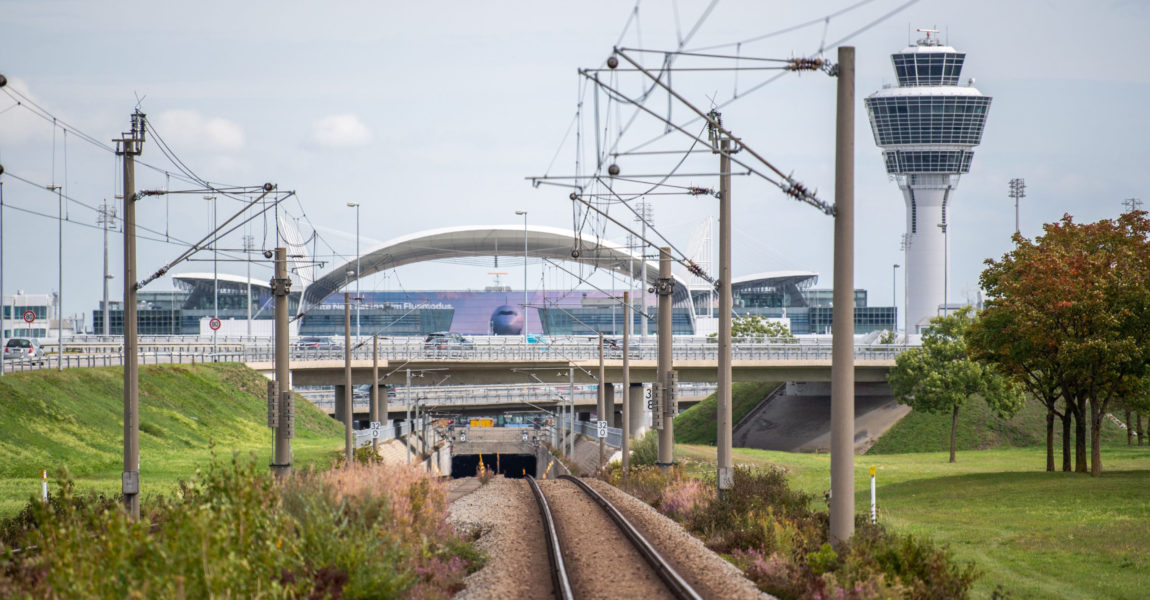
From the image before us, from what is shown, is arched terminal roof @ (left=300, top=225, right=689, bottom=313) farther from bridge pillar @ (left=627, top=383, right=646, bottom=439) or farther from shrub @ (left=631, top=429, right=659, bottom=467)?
shrub @ (left=631, top=429, right=659, bottom=467)

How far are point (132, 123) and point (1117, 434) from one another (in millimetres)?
63732

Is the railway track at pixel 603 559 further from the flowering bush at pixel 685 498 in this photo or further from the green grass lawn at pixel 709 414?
the green grass lawn at pixel 709 414

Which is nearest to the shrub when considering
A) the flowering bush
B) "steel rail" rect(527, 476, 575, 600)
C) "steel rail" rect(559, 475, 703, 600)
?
the flowering bush

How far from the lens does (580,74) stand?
826 inches

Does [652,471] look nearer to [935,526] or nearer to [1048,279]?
[935,526]

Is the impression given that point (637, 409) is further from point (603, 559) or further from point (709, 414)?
point (603, 559)

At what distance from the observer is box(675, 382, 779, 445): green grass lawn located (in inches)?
3529

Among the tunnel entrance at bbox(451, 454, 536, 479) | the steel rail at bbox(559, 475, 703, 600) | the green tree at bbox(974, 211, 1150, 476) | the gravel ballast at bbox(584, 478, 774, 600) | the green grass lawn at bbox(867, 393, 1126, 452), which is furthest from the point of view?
the tunnel entrance at bbox(451, 454, 536, 479)

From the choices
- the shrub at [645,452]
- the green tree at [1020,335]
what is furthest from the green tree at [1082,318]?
the shrub at [645,452]

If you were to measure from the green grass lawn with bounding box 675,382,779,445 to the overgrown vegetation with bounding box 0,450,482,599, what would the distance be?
2700 inches

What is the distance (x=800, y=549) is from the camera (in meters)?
17.9

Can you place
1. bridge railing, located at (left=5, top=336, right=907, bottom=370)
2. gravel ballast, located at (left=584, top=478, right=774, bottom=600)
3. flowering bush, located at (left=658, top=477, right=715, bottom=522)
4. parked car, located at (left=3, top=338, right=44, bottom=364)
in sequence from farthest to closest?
bridge railing, located at (left=5, top=336, right=907, bottom=370), parked car, located at (left=3, top=338, right=44, bottom=364), flowering bush, located at (left=658, top=477, right=715, bottom=522), gravel ballast, located at (left=584, top=478, right=774, bottom=600)

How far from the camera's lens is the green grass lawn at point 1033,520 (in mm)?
18438

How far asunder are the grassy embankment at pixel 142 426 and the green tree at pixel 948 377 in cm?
3361
